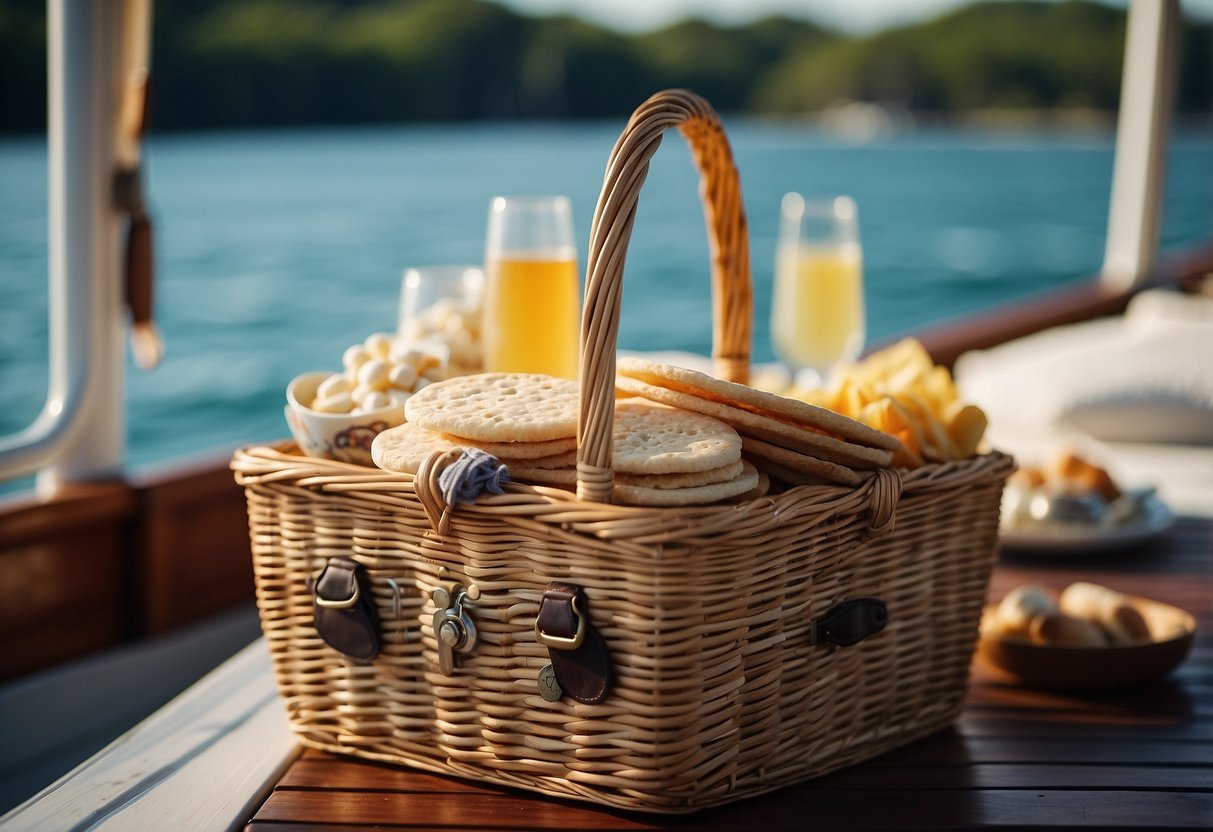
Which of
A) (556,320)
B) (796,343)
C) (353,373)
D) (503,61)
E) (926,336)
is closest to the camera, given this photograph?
(353,373)

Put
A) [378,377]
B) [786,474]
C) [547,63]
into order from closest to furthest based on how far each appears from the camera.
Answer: [786,474] → [378,377] → [547,63]

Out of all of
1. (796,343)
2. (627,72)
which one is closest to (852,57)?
(627,72)

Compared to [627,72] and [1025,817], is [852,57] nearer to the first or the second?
[627,72]

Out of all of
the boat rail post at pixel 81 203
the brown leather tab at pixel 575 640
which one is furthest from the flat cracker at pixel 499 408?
the boat rail post at pixel 81 203

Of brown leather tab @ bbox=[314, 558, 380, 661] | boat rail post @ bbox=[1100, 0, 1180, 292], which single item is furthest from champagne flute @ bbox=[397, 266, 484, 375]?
boat rail post @ bbox=[1100, 0, 1180, 292]

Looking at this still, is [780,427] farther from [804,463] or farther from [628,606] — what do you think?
[628,606]

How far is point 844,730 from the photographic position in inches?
33.9

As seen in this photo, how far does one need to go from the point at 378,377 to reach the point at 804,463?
14.0 inches

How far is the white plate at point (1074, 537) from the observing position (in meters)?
1.40

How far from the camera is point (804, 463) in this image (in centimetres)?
79

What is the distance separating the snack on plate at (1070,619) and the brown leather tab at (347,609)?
570 millimetres

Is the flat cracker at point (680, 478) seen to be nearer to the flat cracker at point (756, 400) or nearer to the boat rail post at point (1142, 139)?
the flat cracker at point (756, 400)

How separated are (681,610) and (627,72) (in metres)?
19.8

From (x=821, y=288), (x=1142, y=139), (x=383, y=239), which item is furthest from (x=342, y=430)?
(x=383, y=239)
